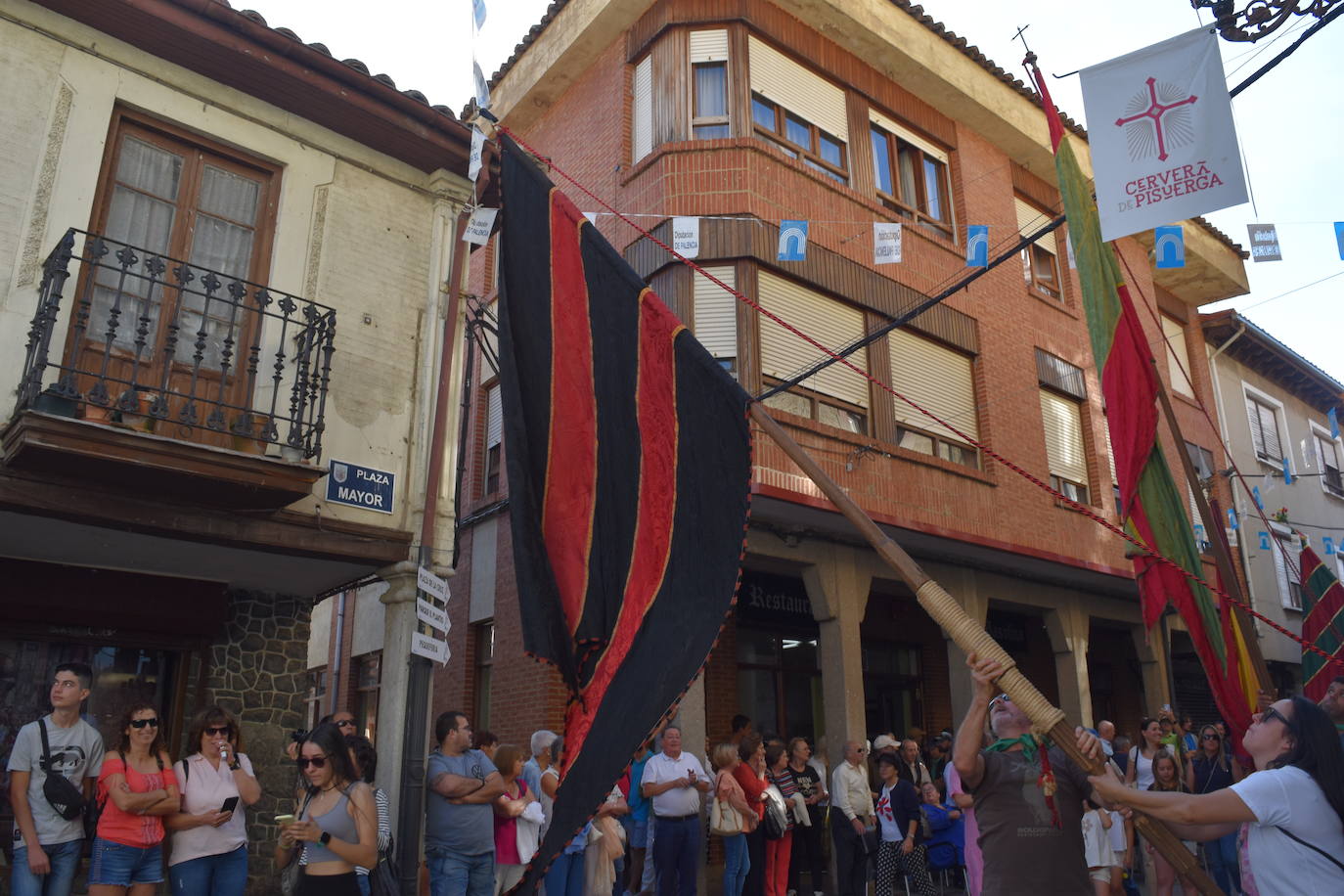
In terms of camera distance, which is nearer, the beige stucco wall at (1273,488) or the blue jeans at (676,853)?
the blue jeans at (676,853)

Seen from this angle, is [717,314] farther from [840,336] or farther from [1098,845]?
[1098,845]

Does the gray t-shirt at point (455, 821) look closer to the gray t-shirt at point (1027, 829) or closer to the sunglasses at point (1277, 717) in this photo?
the gray t-shirt at point (1027, 829)

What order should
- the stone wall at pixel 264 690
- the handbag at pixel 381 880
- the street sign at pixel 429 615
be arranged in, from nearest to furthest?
the handbag at pixel 381 880 < the street sign at pixel 429 615 < the stone wall at pixel 264 690

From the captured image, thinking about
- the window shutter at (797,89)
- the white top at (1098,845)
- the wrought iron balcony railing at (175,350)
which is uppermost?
the window shutter at (797,89)

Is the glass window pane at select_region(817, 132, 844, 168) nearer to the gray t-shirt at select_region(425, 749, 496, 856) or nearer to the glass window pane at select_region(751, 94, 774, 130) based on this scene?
the glass window pane at select_region(751, 94, 774, 130)

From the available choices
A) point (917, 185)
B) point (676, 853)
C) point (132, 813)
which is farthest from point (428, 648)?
point (917, 185)

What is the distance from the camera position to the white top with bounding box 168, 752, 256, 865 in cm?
604

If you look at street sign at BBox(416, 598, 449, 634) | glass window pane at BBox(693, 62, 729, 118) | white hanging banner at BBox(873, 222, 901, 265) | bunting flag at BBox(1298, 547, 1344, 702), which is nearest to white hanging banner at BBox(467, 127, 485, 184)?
street sign at BBox(416, 598, 449, 634)

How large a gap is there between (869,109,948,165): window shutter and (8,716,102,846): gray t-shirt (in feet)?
43.1

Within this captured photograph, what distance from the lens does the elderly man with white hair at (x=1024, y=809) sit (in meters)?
4.37

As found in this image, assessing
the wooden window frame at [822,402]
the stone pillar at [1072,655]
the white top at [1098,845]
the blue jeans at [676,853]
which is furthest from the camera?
the stone pillar at [1072,655]

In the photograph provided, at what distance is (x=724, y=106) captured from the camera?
13680 mm

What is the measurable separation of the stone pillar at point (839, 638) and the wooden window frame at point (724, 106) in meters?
5.66

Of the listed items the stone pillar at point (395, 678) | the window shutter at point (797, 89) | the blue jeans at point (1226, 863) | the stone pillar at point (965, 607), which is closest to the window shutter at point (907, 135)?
the window shutter at point (797, 89)
